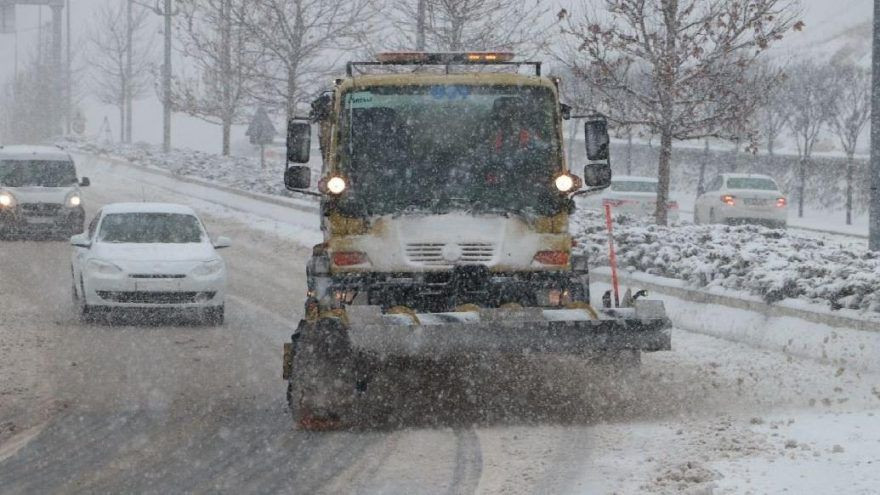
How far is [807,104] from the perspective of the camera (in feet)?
156

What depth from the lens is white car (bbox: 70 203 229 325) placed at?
15.1 meters

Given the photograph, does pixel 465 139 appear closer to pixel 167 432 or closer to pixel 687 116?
pixel 167 432

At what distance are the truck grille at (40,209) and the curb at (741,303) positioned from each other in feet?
42.2

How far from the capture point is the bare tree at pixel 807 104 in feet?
149

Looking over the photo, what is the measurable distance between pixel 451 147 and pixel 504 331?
1771 mm

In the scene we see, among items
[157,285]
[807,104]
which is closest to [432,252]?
[157,285]

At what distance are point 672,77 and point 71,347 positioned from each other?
9.82 metres

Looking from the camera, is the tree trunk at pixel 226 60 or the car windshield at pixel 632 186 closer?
the car windshield at pixel 632 186

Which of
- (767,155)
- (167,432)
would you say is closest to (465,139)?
(167,432)

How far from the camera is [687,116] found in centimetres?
2000

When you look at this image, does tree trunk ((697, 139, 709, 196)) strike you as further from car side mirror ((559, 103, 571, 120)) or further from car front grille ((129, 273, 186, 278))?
car side mirror ((559, 103, 571, 120))

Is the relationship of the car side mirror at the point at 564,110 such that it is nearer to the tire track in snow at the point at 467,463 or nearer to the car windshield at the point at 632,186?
the tire track in snow at the point at 467,463

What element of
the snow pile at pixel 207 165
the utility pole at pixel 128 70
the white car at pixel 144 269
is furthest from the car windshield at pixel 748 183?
the utility pole at pixel 128 70

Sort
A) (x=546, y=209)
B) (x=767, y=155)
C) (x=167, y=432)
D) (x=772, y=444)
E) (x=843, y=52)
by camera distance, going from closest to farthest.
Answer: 1. (x=772, y=444)
2. (x=167, y=432)
3. (x=546, y=209)
4. (x=767, y=155)
5. (x=843, y=52)
